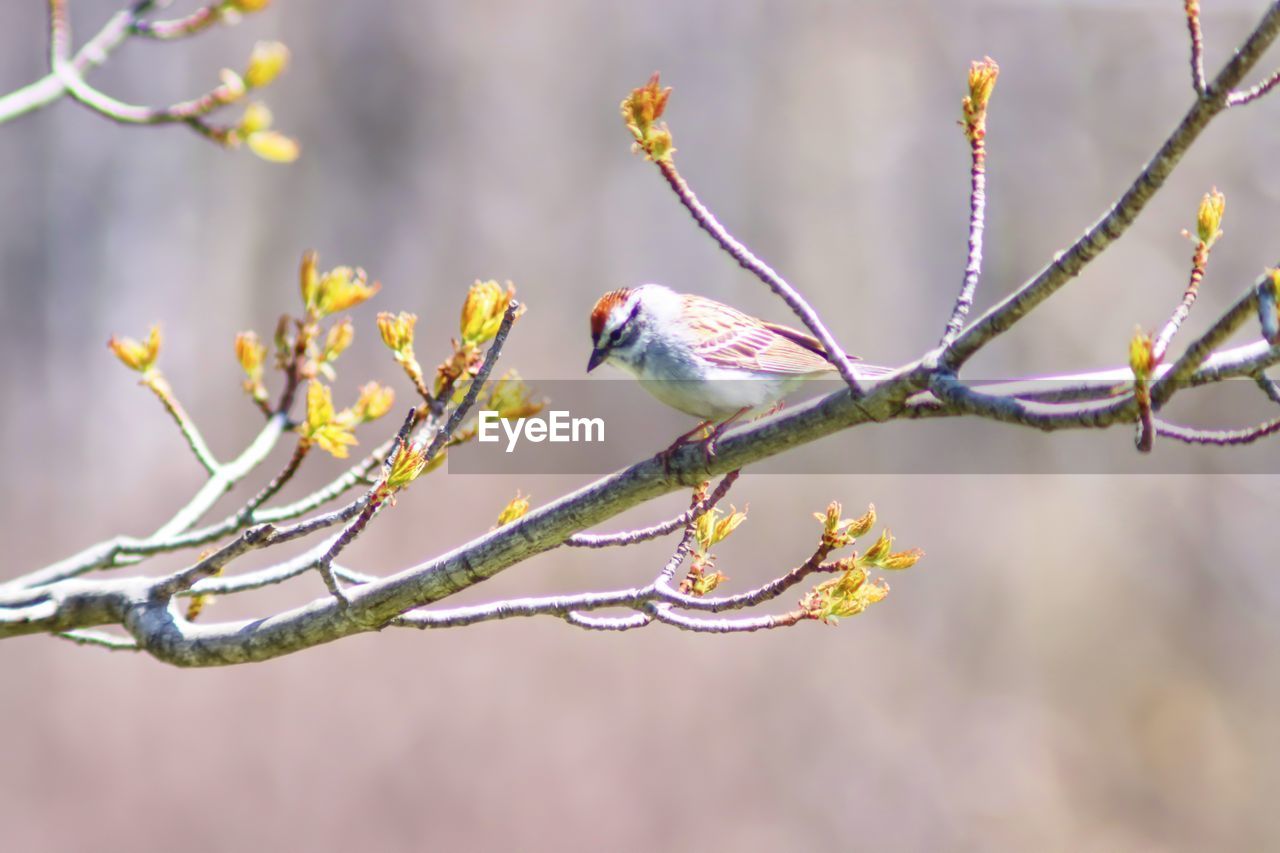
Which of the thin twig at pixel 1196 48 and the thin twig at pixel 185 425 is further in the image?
the thin twig at pixel 185 425

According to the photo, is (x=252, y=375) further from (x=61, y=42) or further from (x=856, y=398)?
(x=856, y=398)

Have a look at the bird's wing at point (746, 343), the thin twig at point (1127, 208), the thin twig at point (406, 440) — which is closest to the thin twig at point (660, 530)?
the thin twig at point (406, 440)

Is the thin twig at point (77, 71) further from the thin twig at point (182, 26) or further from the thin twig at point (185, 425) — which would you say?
the thin twig at point (185, 425)

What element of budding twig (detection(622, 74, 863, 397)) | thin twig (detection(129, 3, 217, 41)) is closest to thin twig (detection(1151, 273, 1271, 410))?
budding twig (detection(622, 74, 863, 397))

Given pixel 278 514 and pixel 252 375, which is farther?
pixel 252 375

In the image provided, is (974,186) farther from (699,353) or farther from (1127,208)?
(699,353)

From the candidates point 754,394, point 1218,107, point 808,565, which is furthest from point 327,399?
point 1218,107

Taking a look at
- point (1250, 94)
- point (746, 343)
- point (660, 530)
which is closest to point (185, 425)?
point (660, 530)
